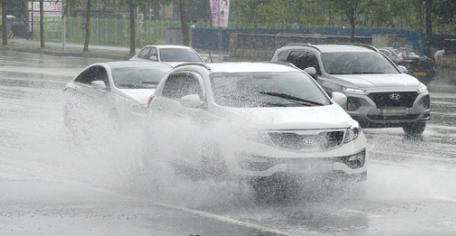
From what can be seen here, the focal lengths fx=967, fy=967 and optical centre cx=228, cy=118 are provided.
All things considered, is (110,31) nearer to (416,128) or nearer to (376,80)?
(376,80)

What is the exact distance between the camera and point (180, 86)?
11.7 meters

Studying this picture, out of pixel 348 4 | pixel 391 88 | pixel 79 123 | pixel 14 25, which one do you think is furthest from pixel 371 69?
pixel 14 25

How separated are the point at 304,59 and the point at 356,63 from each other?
1172 millimetres

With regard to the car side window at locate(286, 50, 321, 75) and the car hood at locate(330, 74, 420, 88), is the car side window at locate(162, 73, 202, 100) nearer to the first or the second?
the car hood at locate(330, 74, 420, 88)

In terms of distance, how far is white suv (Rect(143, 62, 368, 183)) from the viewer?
9.66 m

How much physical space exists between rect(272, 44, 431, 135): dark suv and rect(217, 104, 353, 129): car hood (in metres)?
6.21

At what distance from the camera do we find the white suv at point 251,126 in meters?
9.66

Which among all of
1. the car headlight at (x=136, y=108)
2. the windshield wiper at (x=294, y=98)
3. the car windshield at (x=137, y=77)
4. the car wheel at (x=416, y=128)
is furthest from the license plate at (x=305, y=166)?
the car wheel at (x=416, y=128)

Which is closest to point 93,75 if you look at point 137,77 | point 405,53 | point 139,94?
point 137,77

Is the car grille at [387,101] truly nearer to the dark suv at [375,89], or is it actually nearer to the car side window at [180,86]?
the dark suv at [375,89]

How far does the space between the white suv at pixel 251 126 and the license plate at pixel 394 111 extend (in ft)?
16.8

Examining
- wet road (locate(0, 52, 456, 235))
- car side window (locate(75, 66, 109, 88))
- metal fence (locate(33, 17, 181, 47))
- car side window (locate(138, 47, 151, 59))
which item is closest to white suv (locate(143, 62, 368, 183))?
wet road (locate(0, 52, 456, 235))

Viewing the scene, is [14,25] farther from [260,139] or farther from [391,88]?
[260,139]

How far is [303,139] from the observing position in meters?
9.81
